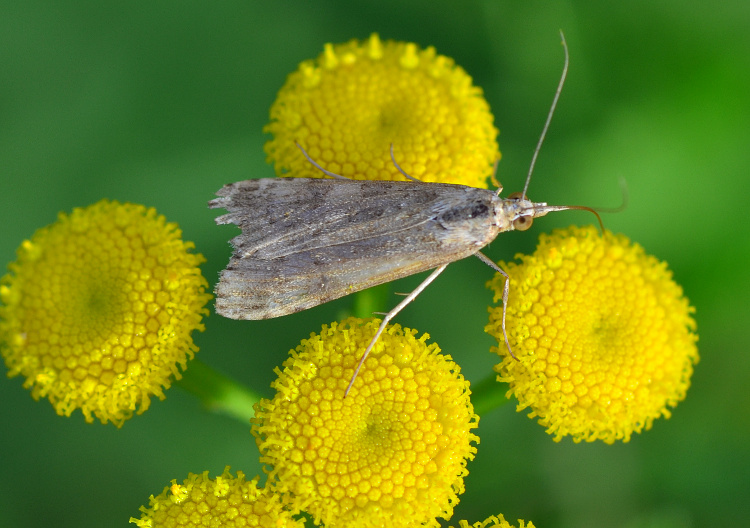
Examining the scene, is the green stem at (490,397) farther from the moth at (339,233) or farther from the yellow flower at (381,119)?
the yellow flower at (381,119)

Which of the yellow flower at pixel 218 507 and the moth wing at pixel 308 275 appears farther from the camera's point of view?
the moth wing at pixel 308 275

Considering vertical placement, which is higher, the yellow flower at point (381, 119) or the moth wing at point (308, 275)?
the yellow flower at point (381, 119)

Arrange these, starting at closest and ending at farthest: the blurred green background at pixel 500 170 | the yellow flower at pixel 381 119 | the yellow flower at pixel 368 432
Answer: the yellow flower at pixel 368 432 < the yellow flower at pixel 381 119 < the blurred green background at pixel 500 170

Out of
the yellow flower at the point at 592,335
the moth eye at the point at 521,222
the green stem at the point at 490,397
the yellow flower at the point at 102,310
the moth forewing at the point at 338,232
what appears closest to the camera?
the yellow flower at the point at 102,310

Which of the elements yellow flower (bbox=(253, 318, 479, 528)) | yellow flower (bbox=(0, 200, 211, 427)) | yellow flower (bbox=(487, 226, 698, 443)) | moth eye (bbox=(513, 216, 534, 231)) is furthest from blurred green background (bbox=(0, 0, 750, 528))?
yellow flower (bbox=(253, 318, 479, 528))

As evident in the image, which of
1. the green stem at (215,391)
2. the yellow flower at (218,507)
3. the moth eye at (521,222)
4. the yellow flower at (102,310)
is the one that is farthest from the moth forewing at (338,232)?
the yellow flower at (218,507)

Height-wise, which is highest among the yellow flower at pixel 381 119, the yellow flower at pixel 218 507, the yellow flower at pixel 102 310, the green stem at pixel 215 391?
the yellow flower at pixel 381 119

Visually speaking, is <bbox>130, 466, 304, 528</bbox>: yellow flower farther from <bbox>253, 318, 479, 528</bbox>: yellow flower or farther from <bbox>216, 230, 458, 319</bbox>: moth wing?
<bbox>216, 230, 458, 319</bbox>: moth wing

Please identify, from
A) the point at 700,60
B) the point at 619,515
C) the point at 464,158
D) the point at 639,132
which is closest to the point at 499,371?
the point at 464,158
